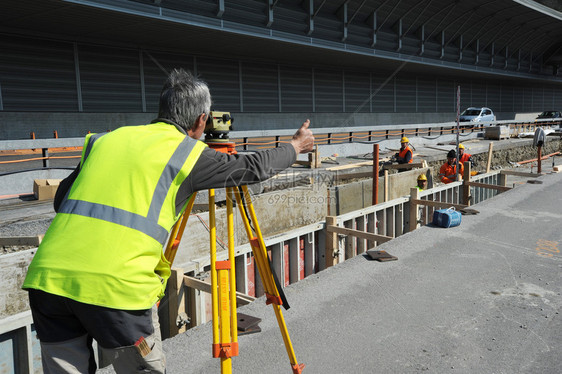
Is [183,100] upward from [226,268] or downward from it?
upward

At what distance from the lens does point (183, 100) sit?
220 centimetres

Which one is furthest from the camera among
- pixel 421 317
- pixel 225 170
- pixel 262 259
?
pixel 421 317

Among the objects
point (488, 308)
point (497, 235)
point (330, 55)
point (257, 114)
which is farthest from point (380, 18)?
point (488, 308)

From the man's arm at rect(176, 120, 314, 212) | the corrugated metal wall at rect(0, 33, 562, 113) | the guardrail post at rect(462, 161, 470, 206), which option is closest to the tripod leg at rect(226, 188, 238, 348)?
the man's arm at rect(176, 120, 314, 212)

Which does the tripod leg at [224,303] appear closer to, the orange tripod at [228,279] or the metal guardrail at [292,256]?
the orange tripod at [228,279]

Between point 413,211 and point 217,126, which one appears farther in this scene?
point 413,211

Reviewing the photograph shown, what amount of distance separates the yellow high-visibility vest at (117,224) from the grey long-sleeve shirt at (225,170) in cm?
8

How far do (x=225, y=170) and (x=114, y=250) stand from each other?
641 mm

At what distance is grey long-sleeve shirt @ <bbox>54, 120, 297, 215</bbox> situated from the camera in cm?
207

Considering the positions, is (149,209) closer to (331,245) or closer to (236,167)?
(236,167)

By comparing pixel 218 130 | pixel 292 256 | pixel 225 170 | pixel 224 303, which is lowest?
pixel 292 256

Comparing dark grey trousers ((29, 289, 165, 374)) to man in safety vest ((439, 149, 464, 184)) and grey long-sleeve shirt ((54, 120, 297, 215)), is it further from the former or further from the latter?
man in safety vest ((439, 149, 464, 184))

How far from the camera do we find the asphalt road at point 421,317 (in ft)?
11.0

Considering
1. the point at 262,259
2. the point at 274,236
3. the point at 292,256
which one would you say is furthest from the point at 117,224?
the point at 292,256
